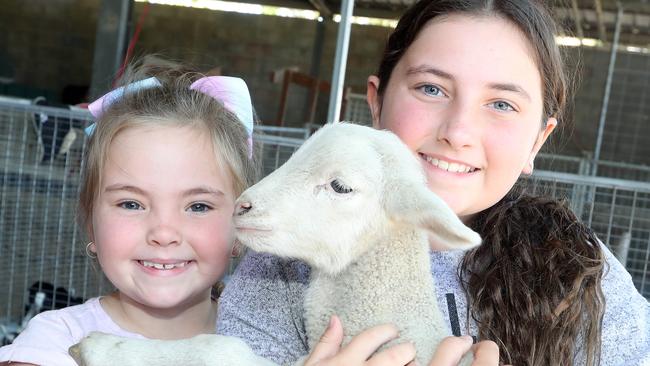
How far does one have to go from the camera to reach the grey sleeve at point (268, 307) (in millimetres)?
1408

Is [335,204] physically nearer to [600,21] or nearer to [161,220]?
[161,220]

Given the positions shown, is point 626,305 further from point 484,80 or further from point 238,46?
point 238,46

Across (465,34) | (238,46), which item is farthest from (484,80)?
(238,46)

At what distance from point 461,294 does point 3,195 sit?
104 inches

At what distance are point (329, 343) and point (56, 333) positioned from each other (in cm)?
60

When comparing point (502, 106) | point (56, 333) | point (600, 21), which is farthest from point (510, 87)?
point (600, 21)

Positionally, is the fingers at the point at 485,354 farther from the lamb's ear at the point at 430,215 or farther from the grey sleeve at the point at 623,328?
the grey sleeve at the point at 623,328

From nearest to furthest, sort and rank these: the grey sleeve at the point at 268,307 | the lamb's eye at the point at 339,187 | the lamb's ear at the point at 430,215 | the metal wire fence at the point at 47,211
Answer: the lamb's ear at the point at 430,215 → the lamb's eye at the point at 339,187 → the grey sleeve at the point at 268,307 → the metal wire fence at the point at 47,211

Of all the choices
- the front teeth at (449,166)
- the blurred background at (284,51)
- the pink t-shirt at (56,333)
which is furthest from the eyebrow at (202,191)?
the blurred background at (284,51)

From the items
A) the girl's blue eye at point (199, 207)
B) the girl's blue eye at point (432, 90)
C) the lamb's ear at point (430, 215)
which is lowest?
the girl's blue eye at point (199, 207)

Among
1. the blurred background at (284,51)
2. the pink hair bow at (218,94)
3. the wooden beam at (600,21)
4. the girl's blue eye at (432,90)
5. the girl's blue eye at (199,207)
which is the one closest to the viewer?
the girl's blue eye at (432,90)

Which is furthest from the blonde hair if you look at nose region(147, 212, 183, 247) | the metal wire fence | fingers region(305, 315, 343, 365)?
the metal wire fence

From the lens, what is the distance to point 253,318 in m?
1.43

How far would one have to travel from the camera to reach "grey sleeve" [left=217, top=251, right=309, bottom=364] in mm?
1408
